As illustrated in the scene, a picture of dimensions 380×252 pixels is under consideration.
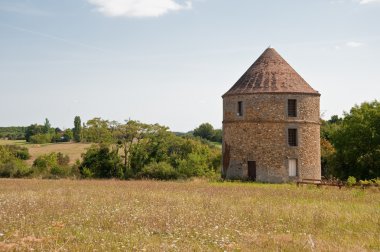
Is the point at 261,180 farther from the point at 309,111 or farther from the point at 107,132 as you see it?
the point at 107,132

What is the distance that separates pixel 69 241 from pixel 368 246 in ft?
20.0

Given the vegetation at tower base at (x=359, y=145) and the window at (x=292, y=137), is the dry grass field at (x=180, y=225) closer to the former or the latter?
the window at (x=292, y=137)

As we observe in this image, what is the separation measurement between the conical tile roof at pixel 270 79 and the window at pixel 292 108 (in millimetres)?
814

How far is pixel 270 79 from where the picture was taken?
3088cm

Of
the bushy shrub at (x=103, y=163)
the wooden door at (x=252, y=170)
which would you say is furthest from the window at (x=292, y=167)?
the bushy shrub at (x=103, y=163)

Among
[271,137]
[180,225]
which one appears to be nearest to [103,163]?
[271,137]

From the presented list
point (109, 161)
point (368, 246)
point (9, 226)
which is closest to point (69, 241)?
point (9, 226)

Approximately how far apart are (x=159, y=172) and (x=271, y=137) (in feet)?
29.4

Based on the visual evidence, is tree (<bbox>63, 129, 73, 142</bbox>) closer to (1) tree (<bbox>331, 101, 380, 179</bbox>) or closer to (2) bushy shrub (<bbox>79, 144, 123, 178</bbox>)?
(2) bushy shrub (<bbox>79, 144, 123, 178</bbox>)

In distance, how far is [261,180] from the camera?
30188 mm

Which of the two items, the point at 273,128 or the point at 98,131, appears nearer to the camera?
the point at 273,128

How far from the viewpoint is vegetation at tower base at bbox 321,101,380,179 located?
3294 centimetres

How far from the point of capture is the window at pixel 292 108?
30609 millimetres

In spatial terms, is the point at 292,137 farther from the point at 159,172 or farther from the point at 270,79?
the point at 159,172
